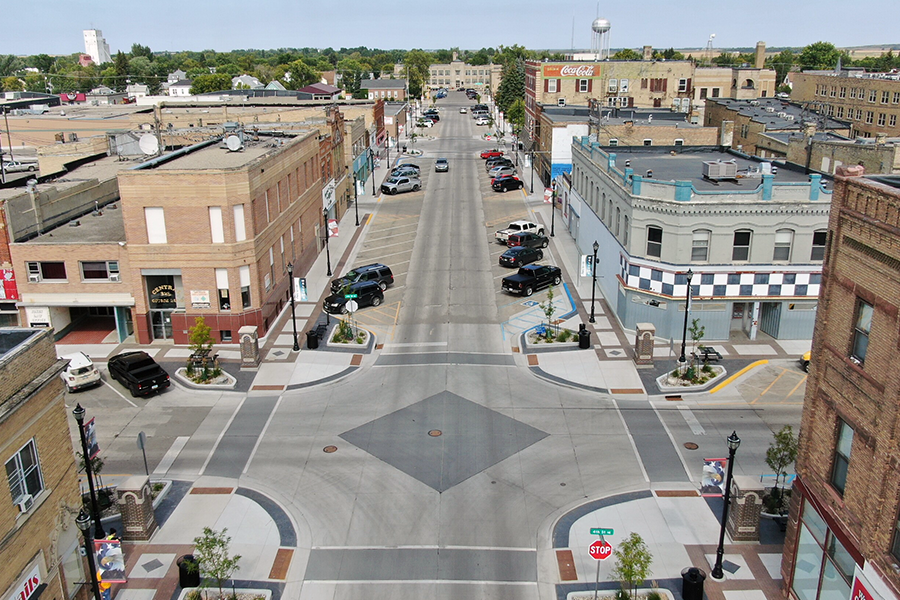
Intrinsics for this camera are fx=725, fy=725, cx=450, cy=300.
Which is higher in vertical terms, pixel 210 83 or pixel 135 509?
pixel 210 83

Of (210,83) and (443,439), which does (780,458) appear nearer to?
(443,439)

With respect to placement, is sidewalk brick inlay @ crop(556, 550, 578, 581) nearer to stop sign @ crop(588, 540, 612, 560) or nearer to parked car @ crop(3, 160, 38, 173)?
stop sign @ crop(588, 540, 612, 560)

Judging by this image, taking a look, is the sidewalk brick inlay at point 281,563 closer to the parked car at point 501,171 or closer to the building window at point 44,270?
the building window at point 44,270

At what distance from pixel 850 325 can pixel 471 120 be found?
152 metres

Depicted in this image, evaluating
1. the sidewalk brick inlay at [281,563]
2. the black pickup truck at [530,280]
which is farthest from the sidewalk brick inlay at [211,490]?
the black pickup truck at [530,280]

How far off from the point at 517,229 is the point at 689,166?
15.9 meters

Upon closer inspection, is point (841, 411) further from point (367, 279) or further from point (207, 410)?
point (367, 279)

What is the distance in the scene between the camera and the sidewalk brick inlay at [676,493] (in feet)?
79.6

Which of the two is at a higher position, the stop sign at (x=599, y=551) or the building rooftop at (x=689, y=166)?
the building rooftop at (x=689, y=166)

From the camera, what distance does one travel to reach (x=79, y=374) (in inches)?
1288

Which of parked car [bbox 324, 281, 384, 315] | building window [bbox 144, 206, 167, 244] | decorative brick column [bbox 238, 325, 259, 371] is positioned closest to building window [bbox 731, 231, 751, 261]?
parked car [bbox 324, 281, 384, 315]

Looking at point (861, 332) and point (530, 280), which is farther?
point (530, 280)

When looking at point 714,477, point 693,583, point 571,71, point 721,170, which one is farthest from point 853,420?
point 571,71

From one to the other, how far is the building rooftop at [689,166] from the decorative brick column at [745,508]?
19.8 meters
